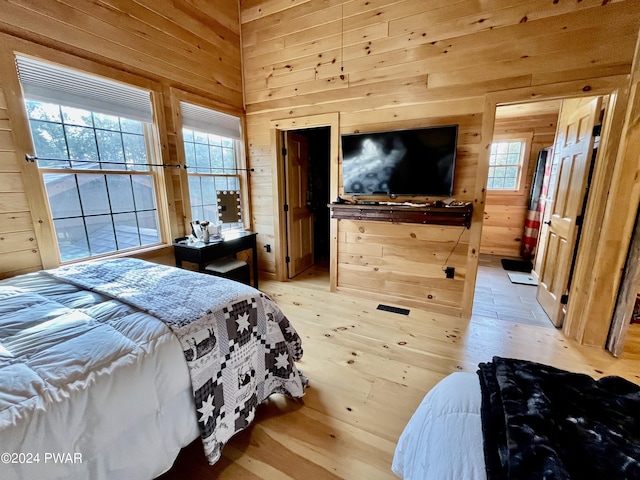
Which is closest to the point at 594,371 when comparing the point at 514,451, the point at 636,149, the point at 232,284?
the point at 636,149

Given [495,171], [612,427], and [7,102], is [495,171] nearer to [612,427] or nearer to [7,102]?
[612,427]

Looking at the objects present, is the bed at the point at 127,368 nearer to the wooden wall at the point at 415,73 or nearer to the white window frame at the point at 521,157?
the wooden wall at the point at 415,73

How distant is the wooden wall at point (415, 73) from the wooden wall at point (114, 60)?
1.51 ft

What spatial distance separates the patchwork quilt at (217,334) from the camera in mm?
1222

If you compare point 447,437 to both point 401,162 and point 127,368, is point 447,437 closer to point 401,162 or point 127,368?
point 127,368

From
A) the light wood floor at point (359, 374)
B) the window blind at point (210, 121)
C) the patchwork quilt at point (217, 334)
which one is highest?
the window blind at point (210, 121)

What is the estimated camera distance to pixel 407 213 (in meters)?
2.80

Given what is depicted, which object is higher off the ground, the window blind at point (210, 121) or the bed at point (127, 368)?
the window blind at point (210, 121)

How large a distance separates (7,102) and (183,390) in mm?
2227

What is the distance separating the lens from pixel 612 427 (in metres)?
0.73

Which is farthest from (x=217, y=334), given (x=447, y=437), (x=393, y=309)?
(x=393, y=309)

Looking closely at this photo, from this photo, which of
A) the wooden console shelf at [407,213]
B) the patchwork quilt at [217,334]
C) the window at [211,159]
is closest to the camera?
the patchwork quilt at [217,334]

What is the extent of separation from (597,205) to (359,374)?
2.33 m

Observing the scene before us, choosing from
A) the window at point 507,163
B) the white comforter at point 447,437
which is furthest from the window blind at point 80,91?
the window at point 507,163
